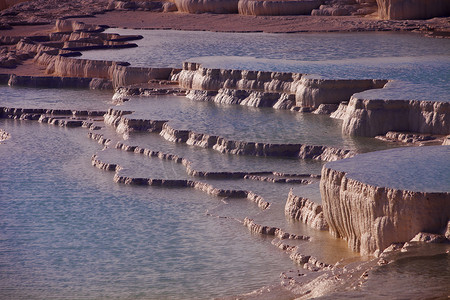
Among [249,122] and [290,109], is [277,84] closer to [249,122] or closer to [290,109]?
[290,109]

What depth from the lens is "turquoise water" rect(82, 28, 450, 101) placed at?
16484 millimetres

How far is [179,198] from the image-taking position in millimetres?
11875

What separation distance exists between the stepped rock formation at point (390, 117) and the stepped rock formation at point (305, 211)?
11.2ft

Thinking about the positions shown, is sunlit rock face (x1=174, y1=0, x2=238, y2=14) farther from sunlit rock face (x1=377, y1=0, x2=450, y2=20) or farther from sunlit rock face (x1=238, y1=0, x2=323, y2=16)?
sunlit rock face (x1=377, y1=0, x2=450, y2=20)

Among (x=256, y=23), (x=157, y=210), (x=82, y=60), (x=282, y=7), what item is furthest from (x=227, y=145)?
(x=282, y=7)

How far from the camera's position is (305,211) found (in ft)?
33.4

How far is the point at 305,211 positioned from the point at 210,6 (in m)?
22.5

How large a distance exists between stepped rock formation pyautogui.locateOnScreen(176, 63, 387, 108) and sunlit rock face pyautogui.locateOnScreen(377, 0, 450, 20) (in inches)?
363

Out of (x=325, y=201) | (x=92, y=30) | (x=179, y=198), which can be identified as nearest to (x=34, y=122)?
(x=179, y=198)

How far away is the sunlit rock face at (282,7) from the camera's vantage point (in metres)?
29.9

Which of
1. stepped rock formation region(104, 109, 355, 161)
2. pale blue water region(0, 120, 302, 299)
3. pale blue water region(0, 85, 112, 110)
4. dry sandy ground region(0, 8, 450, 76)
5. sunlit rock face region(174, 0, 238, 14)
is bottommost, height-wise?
pale blue water region(0, 85, 112, 110)

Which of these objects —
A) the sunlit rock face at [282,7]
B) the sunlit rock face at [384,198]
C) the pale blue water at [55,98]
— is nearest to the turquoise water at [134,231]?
the sunlit rock face at [384,198]

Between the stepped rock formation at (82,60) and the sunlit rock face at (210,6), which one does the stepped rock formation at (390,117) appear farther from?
the sunlit rock face at (210,6)

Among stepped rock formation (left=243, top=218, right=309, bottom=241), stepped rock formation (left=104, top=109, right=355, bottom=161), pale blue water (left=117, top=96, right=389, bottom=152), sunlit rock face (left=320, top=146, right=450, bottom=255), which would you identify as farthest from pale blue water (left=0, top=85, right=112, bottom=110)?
sunlit rock face (left=320, top=146, right=450, bottom=255)
